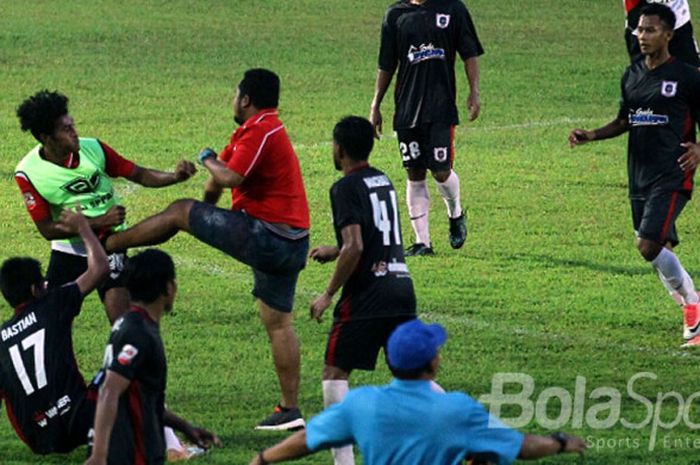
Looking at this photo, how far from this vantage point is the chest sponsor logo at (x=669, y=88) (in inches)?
551

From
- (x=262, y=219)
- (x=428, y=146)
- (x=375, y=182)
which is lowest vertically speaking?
(x=428, y=146)

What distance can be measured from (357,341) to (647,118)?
4146mm

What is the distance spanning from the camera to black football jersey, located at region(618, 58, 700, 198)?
46.0 ft

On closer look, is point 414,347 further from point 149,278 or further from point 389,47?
point 389,47

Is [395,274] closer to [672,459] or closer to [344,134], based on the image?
[344,134]

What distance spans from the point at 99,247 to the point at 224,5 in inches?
934

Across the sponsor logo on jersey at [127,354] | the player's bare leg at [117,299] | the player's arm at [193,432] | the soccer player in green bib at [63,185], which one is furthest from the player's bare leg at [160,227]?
the sponsor logo on jersey at [127,354]

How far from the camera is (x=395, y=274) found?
11102mm

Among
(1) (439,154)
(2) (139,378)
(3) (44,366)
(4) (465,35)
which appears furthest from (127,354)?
(4) (465,35)

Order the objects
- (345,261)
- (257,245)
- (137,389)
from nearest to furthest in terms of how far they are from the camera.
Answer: (137,389)
(345,261)
(257,245)

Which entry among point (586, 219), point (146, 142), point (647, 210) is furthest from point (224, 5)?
point (647, 210)

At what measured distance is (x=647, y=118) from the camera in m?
14.1

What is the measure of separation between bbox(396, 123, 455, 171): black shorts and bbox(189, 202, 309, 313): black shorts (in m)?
5.96
